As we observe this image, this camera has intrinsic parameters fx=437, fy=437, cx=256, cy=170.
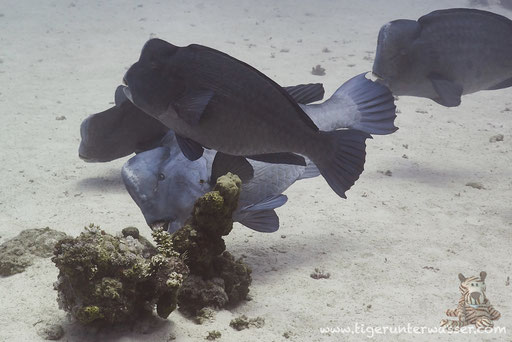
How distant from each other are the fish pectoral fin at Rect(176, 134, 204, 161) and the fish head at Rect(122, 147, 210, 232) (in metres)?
0.67

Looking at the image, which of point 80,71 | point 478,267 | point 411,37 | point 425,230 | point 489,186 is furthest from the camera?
point 80,71

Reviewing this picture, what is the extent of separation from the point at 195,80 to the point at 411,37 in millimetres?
3223

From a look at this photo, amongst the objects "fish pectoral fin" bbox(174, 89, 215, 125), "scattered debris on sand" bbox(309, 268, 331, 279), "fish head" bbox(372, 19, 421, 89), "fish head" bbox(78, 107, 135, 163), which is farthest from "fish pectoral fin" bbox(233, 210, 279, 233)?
"fish head" bbox(372, 19, 421, 89)

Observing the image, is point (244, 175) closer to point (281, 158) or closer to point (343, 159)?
point (281, 158)

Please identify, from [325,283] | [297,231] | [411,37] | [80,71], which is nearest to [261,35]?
[80,71]

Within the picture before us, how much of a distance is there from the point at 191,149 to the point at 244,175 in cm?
69

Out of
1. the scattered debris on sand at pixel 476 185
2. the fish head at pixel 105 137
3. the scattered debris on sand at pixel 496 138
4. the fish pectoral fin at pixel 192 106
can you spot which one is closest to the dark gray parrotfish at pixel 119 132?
the fish head at pixel 105 137

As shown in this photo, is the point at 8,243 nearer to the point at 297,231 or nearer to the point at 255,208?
the point at 255,208

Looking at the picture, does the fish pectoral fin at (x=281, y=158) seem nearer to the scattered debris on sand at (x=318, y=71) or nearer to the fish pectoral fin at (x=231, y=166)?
the fish pectoral fin at (x=231, y=166)

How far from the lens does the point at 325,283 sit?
10.9ft

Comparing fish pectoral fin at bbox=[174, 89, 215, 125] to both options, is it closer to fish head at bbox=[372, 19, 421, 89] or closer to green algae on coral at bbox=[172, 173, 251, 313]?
green algae on coral at bbox=[172, 173, 251, 313]

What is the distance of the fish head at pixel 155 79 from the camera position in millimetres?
2412

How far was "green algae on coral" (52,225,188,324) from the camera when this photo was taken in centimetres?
240

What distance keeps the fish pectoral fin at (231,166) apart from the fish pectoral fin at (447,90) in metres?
2.73
